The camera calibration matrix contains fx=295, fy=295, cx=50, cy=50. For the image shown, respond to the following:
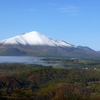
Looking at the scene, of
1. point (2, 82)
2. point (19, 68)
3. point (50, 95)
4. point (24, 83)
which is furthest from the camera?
point (19, 68)

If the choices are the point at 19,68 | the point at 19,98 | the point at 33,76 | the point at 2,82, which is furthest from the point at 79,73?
the point at 19,98

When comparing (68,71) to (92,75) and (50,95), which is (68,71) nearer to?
(92,75)

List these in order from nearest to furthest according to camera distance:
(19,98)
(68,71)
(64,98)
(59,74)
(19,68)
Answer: (64,98) < (19,98) < (59,74) < (68,71) < (19,68)

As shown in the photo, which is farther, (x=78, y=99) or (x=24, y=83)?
(x=24, y=83)

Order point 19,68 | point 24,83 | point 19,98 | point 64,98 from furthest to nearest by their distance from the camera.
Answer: point 19,68, point 24,83, point 19,98, point 64,98

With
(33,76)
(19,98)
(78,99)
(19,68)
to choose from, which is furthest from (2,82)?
(19,68)

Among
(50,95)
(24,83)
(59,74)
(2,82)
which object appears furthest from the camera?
(59,74)

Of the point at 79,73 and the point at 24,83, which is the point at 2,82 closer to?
the point at 24,83

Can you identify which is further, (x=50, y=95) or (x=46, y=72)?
(x=46, y=72)

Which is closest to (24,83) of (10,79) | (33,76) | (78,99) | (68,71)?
(10,79)
